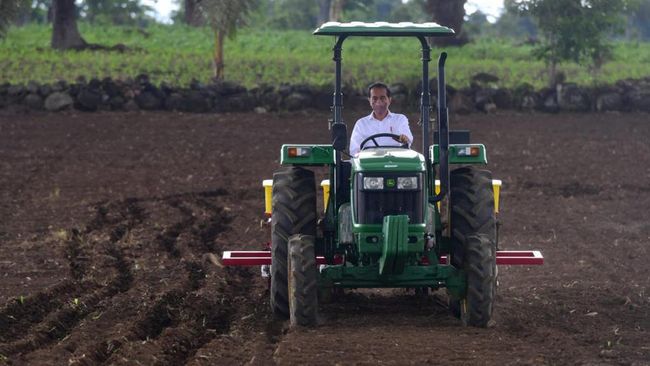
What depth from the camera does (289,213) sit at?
9.91 m

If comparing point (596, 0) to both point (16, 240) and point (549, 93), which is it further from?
point (16, 240)

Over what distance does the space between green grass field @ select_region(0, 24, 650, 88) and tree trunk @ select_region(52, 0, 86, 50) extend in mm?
582

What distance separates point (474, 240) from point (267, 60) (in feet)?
78.5

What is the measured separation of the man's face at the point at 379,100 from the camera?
1078 centimetres

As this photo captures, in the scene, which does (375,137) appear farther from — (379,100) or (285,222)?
A: (285,222)

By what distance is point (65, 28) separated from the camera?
35.6 m

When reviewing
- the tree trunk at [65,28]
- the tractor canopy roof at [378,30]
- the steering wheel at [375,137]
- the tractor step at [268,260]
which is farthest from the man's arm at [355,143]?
the tree trunk at [65,28]

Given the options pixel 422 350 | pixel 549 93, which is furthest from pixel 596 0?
pixel 422 350

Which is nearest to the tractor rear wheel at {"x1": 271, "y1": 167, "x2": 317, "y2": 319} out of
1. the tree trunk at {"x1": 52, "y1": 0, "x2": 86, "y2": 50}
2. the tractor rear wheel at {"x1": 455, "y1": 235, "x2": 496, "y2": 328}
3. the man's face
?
the man's face

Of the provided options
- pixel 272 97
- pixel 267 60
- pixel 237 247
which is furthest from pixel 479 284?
pixel 267 60

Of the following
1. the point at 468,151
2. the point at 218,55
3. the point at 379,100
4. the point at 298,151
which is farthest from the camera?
the point at 218,55

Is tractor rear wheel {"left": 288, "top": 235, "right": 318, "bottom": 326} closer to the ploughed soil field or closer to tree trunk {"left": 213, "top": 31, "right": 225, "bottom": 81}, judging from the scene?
the ploughed soil field

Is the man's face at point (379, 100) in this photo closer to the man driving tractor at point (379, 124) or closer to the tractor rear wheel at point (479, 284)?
the man driving tractor at point (379, 124)

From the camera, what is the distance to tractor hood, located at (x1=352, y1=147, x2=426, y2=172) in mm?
9344
